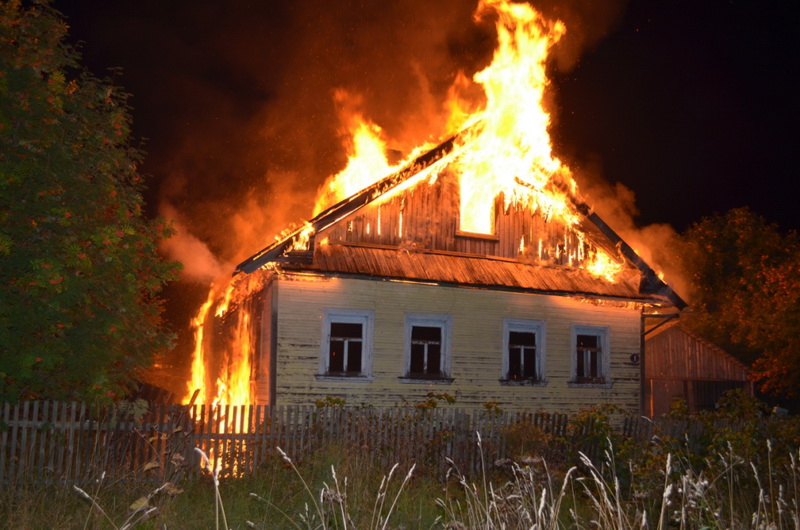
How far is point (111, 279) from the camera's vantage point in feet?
34.0

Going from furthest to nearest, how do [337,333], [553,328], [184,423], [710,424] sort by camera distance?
1. [553,328]
2. [337,333]
3. [710,424]
4. [184,423]

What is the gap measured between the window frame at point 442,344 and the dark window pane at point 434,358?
4cm

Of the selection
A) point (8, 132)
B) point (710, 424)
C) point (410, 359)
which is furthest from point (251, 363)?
point (710, 424)

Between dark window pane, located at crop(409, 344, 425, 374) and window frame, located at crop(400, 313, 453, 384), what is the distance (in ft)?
0.58

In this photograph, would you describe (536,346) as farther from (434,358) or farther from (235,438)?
(235,438)

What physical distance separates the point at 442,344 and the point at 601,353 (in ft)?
16.1

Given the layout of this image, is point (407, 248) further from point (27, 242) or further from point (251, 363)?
point (27, 242)

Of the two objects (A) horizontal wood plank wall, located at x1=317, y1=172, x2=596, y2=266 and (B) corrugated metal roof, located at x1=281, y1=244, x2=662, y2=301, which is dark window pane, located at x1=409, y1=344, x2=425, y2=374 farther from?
(A) horizontal wood plank wall, located at x1=317, y1=172, x2=596, y2=266

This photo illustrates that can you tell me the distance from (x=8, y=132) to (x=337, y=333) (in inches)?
316

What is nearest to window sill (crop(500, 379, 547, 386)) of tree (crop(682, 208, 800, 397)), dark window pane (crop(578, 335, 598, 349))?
dark window pane (crop(578, 335, 598, 349))

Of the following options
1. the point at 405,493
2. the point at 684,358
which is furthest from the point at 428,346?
the point at 684,358

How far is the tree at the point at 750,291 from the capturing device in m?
34.6

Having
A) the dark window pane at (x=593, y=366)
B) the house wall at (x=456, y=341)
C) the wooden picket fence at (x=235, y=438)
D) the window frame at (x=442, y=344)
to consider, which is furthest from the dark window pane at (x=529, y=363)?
the wooden picket fence at (x=235, y=438)

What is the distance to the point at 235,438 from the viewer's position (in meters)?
10.9
